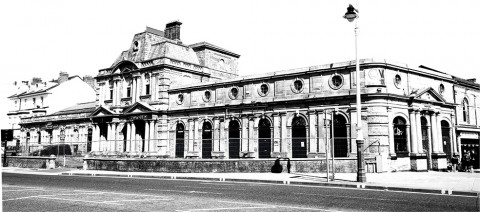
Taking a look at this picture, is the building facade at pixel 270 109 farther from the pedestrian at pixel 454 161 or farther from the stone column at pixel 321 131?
the pedestrian at pixel 454 161

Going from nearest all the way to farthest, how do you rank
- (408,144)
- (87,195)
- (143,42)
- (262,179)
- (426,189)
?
(87,195) < (426,189) < (262,179) < (408,144) < (143,42)

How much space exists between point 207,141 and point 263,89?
766 cm

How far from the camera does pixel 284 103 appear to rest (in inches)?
1328

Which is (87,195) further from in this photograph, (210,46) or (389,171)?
(210,46)

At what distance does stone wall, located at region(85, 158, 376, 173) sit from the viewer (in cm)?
2642

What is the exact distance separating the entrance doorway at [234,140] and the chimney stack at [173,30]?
16890 mm

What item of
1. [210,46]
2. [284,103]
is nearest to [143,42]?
[210,46]

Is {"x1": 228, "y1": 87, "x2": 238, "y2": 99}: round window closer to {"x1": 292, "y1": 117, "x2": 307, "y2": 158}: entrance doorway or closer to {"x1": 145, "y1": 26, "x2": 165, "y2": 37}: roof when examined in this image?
{"x1": 292, "y1": 117, "x2": 307, "y2": 158}: entrance doorway

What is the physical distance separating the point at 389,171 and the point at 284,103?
10.0m

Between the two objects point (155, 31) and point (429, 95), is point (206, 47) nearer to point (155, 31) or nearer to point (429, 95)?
point (155, 31)

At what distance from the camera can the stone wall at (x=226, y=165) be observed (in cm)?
2642

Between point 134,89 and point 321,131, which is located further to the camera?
point 134,89

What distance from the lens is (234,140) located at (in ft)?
120

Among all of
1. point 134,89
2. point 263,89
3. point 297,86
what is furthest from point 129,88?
point 297,86
